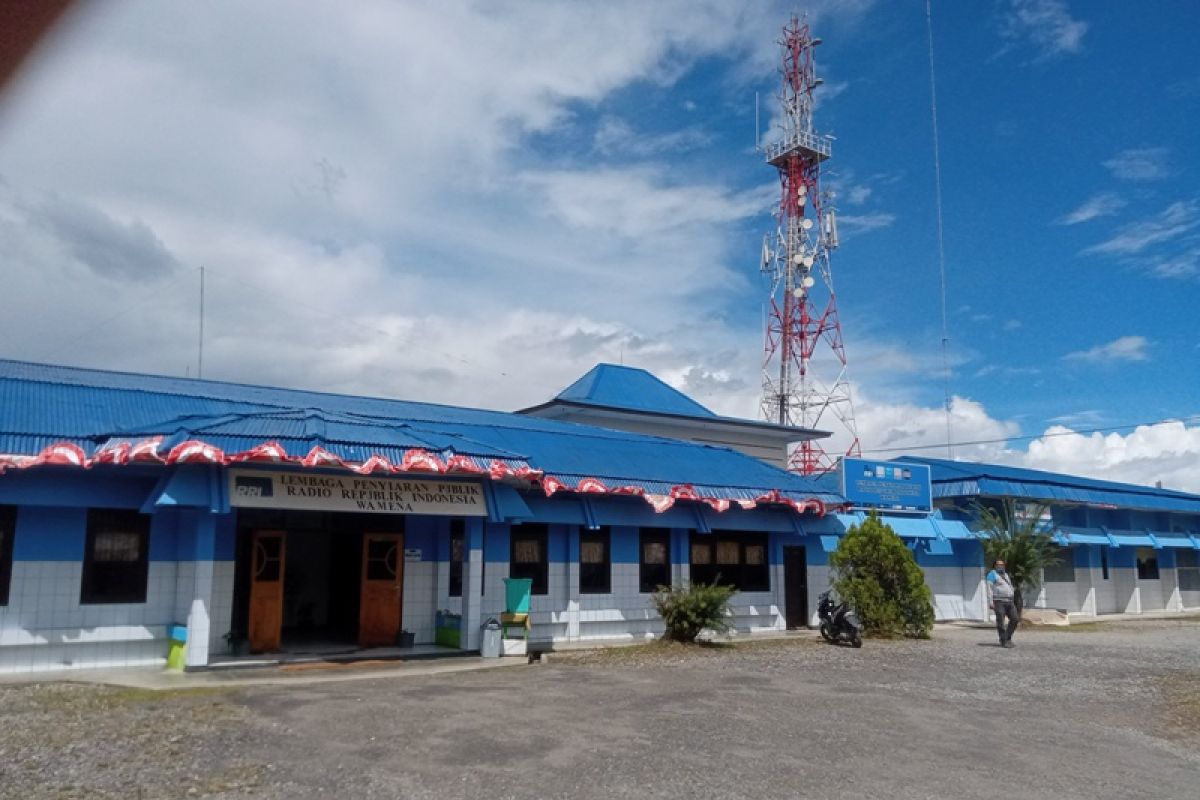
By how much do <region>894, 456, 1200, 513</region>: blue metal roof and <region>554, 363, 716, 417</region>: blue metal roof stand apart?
7.73 m

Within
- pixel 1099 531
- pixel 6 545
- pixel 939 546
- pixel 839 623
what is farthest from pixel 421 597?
pixel 1099 531

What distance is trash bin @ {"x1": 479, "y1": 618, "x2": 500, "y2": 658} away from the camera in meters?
16.4

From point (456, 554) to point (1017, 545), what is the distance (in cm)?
1583

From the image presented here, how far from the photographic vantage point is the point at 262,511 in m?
17.0

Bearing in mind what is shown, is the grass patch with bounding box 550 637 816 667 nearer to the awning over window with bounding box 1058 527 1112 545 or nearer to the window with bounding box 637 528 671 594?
the window with bounding box 637 528 671 594

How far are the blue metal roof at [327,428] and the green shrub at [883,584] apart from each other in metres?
1.77

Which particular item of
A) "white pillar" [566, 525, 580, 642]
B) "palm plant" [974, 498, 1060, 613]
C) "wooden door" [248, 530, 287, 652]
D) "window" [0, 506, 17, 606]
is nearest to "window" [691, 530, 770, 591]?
"white pillar" [566, 525, 580, 642]

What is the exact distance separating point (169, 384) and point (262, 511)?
361cm

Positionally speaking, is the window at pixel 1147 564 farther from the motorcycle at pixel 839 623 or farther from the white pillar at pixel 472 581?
the white pillar at pixel 472 581

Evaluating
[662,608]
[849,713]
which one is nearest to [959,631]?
[662,608]

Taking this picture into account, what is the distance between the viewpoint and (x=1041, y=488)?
30.4m

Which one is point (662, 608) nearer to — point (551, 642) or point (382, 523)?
point (551, 642)

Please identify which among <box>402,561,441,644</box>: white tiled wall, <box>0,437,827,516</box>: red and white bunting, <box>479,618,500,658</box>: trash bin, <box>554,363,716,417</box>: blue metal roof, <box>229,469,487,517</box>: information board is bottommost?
<box>479,618,500,658</box>: trash bin

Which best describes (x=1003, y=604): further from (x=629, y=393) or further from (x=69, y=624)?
(x=69, y=624)
